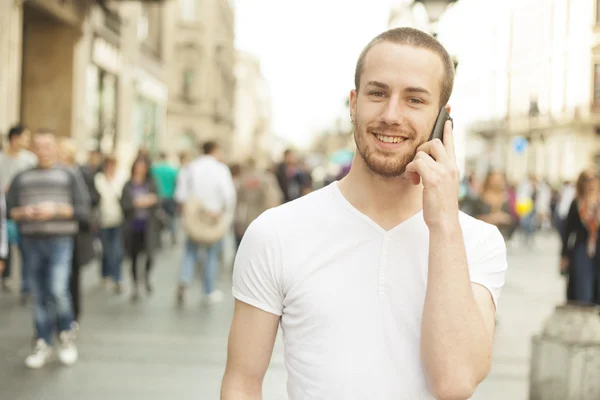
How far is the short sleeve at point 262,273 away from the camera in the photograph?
7.15 feet

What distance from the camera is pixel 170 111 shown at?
174 ft

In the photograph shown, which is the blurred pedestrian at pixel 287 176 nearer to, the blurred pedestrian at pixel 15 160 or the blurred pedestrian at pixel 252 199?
the blurred pedestrian at pixel 252 199

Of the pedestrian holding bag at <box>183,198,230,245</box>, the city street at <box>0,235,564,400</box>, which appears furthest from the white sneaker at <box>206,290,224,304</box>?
the pedestrian holding bag at <box>183,198,230,245</box>

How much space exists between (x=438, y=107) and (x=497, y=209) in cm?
943

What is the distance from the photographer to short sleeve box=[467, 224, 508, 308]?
86.4 inches

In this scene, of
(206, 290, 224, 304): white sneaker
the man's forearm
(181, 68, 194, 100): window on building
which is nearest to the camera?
the man's forearm

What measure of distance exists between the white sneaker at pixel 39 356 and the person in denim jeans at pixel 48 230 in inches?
0.5

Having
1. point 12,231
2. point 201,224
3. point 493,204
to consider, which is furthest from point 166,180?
point 493,204

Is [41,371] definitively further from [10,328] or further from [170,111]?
[170,111]

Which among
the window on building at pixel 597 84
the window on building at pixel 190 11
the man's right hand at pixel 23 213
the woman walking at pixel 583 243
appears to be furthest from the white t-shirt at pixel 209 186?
the window on building at pixel 190 11

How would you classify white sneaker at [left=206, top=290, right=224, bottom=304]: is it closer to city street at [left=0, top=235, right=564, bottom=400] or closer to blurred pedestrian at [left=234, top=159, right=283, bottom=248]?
city street at [left=0, top=235, right=564, bottom=400]

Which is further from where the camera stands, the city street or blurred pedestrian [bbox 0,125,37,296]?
blurred pedestrian [bbox 0,125,37,296]

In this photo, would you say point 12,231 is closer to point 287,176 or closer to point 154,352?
point 154,352

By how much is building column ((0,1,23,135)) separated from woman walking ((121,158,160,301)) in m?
3.73
